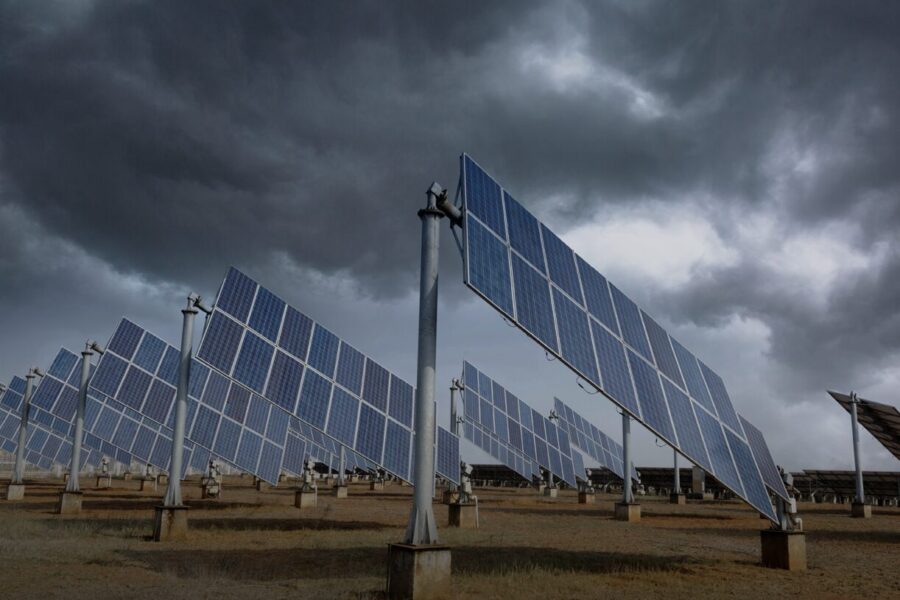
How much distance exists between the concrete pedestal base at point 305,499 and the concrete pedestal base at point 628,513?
1469 centimetres

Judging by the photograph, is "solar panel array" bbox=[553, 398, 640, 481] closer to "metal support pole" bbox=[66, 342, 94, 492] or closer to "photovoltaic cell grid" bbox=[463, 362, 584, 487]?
"photovoltaic cell grid" bbox=[463, 362, 584, 487]

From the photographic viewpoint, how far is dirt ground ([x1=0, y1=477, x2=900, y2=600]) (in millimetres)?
13031

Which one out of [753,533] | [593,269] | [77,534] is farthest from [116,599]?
[753,533]

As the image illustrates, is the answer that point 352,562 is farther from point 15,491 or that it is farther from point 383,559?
point 15,491

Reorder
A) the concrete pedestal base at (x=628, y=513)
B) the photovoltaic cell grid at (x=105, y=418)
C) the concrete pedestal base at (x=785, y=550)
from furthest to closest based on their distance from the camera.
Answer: the photovoltaic cell grid at (x=105, y=418), the concrete pedestal base at (x=628, y=513), the concrete pedestal base at (x=785, y=550)

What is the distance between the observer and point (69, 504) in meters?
28.7

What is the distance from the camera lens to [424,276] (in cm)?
1334

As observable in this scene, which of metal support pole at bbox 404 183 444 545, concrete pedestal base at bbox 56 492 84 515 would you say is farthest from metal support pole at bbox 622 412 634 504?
concrete pedestal base at bbox 56 492 84 515

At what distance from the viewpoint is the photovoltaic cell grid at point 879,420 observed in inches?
1405

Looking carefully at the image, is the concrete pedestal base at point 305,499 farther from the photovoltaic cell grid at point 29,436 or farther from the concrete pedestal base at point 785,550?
the photovoltaic cell grid at point 29,436

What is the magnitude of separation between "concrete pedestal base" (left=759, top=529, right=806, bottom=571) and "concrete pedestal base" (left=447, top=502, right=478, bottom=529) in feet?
37.4

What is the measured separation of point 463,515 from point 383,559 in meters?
9.23

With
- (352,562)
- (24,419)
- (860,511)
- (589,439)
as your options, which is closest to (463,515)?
(352,562)

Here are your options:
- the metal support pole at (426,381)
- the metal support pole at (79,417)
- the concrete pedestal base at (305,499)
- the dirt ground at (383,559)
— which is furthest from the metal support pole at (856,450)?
the metal support pole at (79,417)
